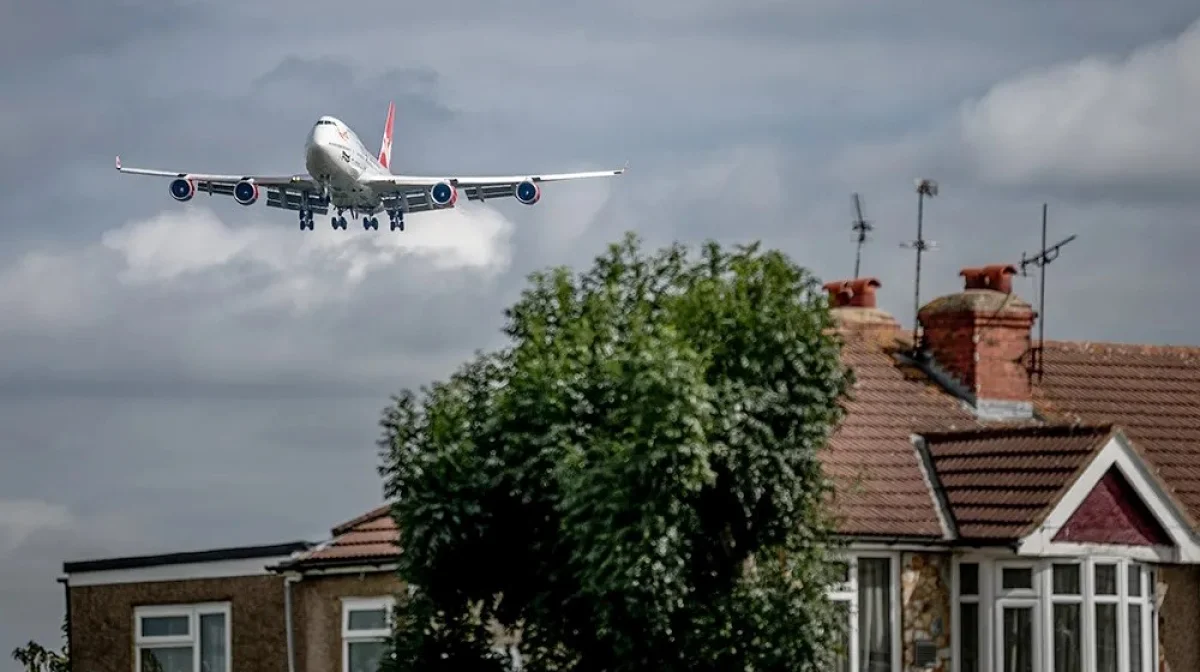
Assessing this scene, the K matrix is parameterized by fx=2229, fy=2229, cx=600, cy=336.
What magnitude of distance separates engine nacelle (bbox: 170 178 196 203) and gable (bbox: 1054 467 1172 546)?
46.0 metres

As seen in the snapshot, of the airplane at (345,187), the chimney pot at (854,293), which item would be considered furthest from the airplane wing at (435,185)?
the chimney pot at (854,293)

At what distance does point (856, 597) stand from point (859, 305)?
794 centimetres

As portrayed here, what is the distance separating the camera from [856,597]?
27188 millimetres

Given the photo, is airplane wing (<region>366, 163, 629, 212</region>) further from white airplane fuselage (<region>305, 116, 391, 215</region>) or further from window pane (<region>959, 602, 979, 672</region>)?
window pane (<region>959, 602, 979, 672</region>)

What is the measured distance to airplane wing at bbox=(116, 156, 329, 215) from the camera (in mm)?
69000

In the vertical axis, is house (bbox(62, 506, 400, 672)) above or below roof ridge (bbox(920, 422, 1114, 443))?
below

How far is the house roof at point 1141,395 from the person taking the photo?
3142 centimetres

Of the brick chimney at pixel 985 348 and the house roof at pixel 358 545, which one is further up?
the brick chimney at pixel 985 348

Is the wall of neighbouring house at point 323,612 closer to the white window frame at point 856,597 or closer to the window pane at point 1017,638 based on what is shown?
the white window frame at point 856,597

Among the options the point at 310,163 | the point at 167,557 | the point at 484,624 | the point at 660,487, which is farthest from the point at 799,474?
the point at 310,163

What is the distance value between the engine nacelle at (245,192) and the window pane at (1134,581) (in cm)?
4435

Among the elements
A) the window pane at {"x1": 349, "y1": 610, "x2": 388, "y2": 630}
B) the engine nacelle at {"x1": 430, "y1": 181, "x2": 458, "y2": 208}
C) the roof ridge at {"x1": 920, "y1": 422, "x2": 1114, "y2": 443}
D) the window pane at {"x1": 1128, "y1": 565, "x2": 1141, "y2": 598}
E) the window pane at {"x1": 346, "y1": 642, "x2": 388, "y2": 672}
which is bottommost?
the window pane at {"x1": 346, "y1": 642, "x2": 388, "y2": 672}

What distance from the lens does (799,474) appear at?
23.7 m

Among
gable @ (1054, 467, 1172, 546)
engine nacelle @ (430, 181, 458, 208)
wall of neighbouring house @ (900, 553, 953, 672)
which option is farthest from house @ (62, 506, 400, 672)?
engine nacelle @ (430, 181, 458, 208)
